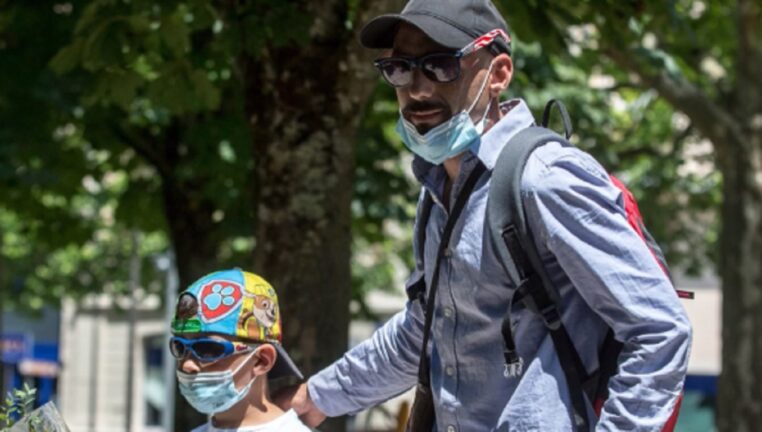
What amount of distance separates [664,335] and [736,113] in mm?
12246

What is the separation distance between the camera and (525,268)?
10.1ft

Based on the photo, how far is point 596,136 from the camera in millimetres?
15477

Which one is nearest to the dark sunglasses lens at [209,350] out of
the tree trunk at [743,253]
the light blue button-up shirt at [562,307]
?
the light blue button-up shirt at [562,307]

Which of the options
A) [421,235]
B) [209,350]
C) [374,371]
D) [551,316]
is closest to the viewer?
[551,316]

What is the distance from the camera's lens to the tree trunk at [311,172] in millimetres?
6715

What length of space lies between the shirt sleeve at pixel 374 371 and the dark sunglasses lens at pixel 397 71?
61 cm

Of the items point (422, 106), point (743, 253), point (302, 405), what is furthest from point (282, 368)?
point (743, 253)

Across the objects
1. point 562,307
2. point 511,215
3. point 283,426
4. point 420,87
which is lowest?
point 283,426

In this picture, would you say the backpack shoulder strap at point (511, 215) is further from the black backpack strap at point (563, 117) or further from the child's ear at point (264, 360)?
the child's ear at point (264, 360)

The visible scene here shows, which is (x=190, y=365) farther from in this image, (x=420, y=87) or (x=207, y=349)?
(x=420, y=87)

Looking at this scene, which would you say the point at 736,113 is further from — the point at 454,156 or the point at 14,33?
the point at 454,156

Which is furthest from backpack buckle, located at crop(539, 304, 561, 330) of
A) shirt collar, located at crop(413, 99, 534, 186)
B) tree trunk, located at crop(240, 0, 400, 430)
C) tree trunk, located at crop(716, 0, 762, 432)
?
tree trunk, located at crop(716, 0, 762, 432)

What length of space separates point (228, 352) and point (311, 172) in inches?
127

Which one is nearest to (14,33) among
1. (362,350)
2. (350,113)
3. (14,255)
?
(350,113)
